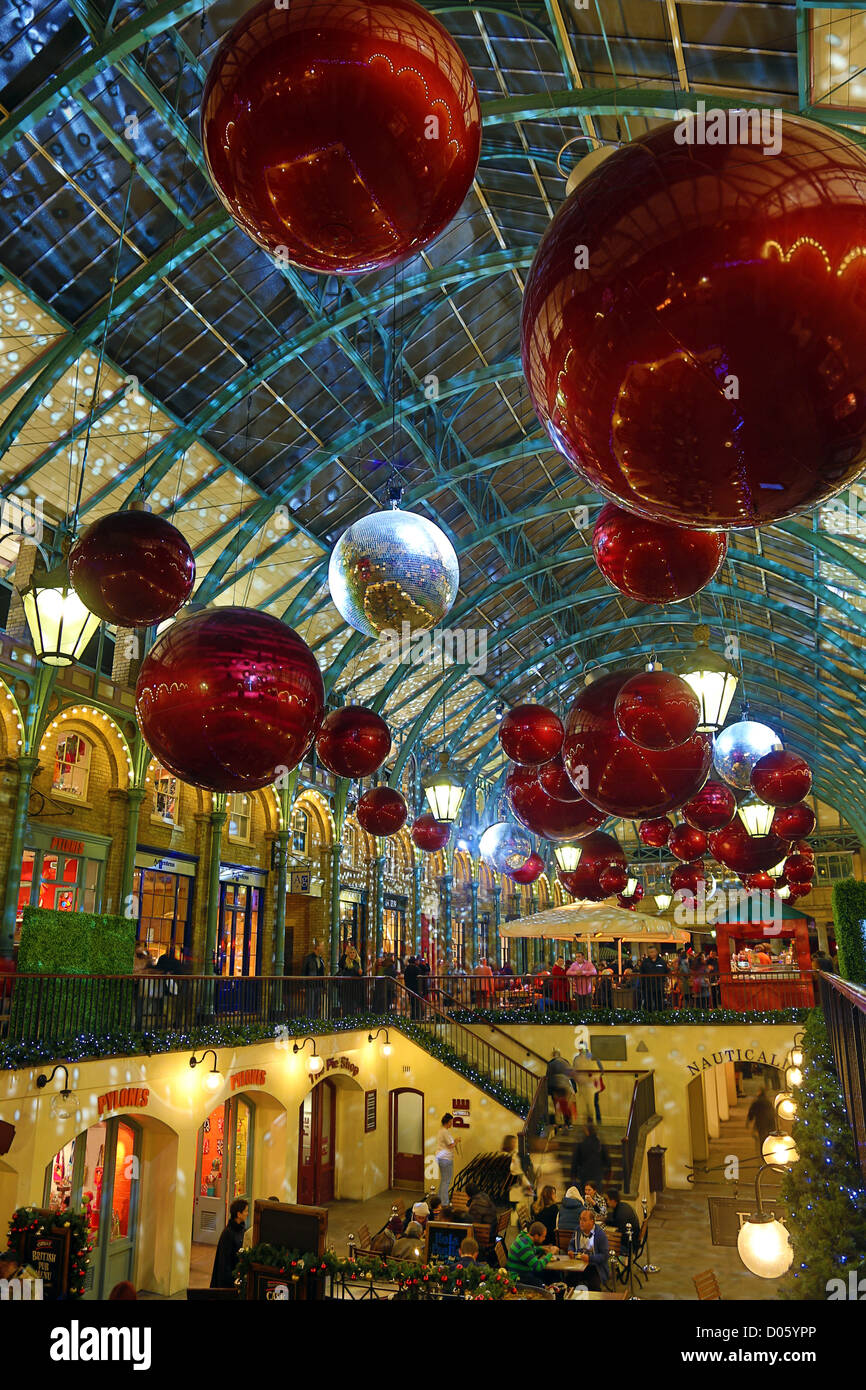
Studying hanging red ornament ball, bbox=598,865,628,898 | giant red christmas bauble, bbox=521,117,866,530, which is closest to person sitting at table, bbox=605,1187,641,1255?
hanging red ornament ball, bbox=598,865,628,898

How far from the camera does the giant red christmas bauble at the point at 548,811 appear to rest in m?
5.43

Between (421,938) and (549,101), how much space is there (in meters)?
21.5

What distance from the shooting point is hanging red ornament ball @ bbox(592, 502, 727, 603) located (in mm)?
3004

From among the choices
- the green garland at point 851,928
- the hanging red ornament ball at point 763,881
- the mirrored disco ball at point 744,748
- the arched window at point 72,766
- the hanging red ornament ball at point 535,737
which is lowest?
the green garland at point 851,928

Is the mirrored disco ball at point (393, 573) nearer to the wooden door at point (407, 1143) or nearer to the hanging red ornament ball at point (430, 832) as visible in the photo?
the hanging red ornament ball at point (430, 832)

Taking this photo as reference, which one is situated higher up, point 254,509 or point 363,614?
point 254,509

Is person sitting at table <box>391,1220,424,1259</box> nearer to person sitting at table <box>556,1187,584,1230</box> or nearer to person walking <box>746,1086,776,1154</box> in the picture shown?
person sitting at table <box>556,1187,584,1230</box>

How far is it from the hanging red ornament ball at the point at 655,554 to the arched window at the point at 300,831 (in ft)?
56.4

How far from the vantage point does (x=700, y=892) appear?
598 inches

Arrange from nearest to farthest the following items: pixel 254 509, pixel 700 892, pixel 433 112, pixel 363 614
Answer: pixel 433 112 < pixel 363 614 < pixel 254 509 < pixel 700 892

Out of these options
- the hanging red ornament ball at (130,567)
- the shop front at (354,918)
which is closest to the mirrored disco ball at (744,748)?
the hanging red ornament ball at (130,567)
